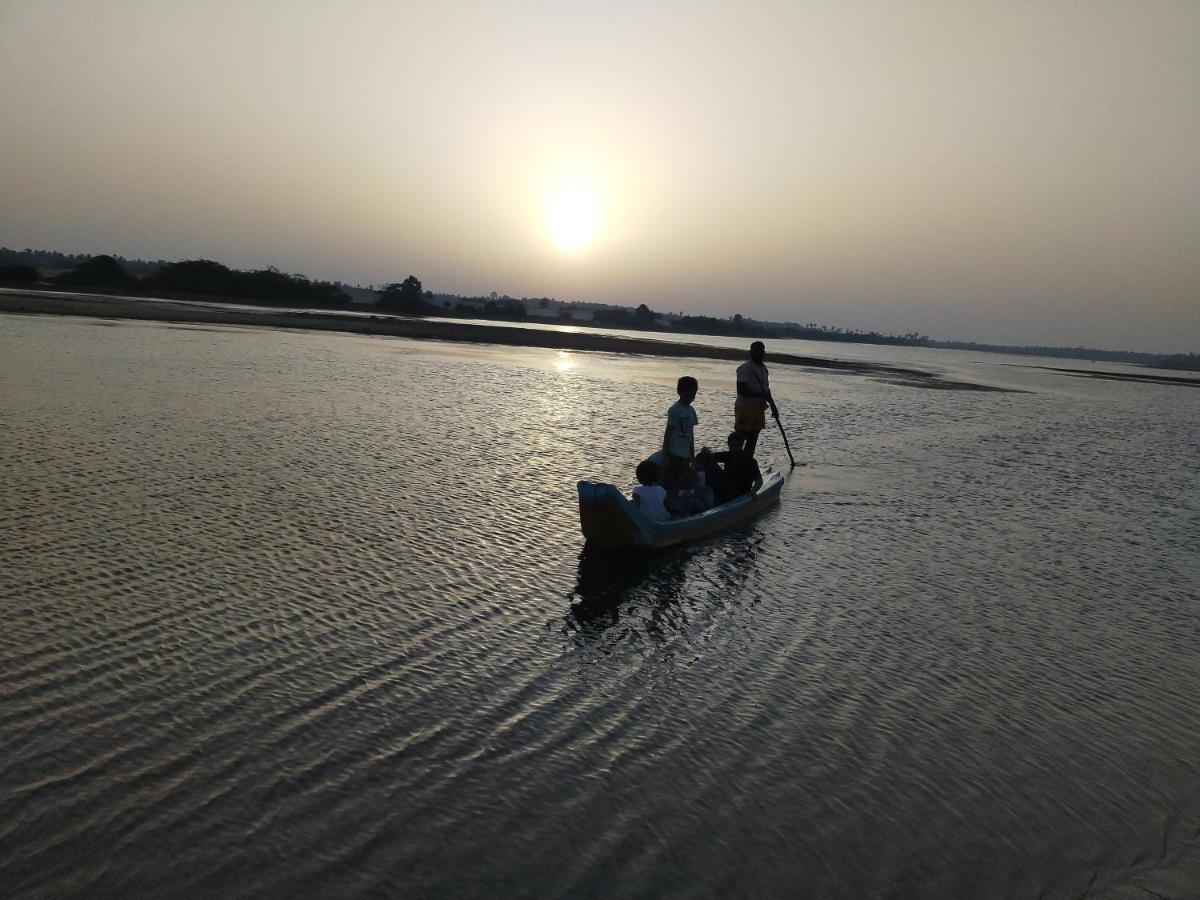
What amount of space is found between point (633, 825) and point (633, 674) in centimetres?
257

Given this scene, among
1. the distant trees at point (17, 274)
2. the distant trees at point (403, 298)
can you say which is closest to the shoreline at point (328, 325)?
the distant trees at point (17, 274)

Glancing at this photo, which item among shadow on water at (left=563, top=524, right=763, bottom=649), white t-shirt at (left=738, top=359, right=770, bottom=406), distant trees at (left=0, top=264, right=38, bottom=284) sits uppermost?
distant trees at (left=0, top=264, right=38, bottom=284)

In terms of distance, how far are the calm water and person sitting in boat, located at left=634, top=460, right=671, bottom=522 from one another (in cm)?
76

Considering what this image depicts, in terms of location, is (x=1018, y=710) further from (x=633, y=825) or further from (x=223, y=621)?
(x=223, y=621)

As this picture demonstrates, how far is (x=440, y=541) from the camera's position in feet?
37.6

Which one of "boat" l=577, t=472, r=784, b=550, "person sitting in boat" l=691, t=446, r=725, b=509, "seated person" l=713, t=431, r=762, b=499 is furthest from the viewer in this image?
"seated person" l=713, t=431, r=762, b=499

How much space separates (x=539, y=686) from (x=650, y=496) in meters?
5.45

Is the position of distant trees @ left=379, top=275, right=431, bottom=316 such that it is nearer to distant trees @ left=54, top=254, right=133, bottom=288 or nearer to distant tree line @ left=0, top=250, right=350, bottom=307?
distant tree line @ left=0, top=250, right=350, bottom=307

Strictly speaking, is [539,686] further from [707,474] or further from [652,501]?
[707,474]

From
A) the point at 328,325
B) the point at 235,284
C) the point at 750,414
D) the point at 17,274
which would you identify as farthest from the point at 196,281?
the point at 750,414

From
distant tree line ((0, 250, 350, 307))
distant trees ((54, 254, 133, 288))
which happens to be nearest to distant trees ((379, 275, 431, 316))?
distant tree line ((0, 250, 350, 307))

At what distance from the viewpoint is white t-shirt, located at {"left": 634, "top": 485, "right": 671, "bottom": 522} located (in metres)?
12.4

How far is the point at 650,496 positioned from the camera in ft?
41.2

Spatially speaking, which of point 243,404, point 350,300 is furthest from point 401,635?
point 350,300
